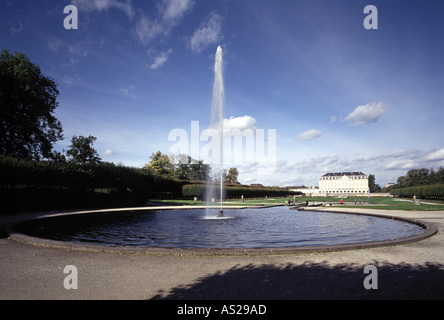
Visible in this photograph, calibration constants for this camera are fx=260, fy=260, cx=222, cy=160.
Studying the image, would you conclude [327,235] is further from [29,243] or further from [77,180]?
[77,180]

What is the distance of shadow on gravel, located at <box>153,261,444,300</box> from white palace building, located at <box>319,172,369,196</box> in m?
164

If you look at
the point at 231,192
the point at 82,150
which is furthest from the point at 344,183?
the point at 82,150

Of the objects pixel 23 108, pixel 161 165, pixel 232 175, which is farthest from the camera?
pixel 232 175

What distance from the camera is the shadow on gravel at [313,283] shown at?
4.71 m

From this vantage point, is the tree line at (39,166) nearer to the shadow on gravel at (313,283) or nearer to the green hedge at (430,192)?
the shadow on gravel at (313,283)

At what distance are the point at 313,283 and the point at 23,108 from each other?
42978mm

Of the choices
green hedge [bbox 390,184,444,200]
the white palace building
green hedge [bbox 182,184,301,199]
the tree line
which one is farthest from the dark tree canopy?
the white palace building

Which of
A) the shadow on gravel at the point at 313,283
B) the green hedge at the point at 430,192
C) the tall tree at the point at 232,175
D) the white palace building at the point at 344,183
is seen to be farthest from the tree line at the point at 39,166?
the white palace building at the point at 344,183

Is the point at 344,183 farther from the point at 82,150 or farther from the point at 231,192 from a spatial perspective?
the point at 82,150

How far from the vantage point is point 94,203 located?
32.1 metres

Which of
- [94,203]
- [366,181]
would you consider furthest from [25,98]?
[366,181]

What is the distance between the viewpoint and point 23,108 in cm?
3553

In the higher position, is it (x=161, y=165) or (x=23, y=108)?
(x=23, y=108)

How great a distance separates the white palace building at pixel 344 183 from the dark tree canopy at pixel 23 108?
15097 centimetres
